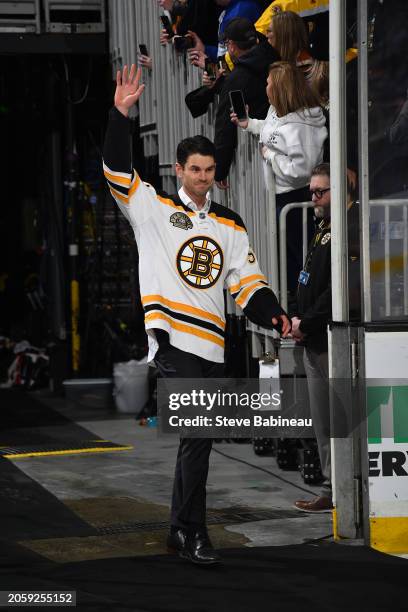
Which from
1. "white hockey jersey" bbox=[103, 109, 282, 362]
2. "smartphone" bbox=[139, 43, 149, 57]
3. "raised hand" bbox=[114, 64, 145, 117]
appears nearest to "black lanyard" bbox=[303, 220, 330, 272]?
"white hockey jersey" bbox=[103, 109, 282, 362]

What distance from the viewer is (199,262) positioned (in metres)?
6.34

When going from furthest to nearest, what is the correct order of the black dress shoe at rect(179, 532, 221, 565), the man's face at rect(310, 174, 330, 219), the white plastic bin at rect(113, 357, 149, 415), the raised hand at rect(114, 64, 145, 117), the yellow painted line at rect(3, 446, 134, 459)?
the white plastic bin at rect(113, 357, 149, 415), the yellow painted line at rect(3, 446, 134, 459), the man's face at rect(310, 174, 330, 219), the raised hand at rect(114, 64, 145, 117), the black dress shoe at rect(179, 532, 221, 565)

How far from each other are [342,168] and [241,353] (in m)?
4.34

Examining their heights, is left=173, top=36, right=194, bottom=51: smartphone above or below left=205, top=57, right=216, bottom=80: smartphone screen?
above

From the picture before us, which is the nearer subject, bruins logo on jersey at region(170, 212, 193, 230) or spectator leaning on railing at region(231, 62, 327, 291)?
bruins logo on jersey at region(170, 212, 193, 230)

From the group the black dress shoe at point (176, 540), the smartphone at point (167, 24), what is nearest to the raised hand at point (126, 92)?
the black dress shoe at point (176, 540)

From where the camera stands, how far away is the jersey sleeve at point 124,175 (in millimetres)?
6176

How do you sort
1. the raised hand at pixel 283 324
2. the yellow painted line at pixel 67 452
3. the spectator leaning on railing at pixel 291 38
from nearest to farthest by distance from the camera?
the raised hand at pixel 283 324
the spectator leaning on railing at pixel 291 38
the yellow painted line at pixel 67 452

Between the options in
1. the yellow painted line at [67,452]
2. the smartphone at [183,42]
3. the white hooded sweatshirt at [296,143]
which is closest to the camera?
the white hooded sweatshirt at [296,143]

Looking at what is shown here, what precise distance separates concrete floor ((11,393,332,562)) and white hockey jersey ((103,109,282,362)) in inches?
43.9

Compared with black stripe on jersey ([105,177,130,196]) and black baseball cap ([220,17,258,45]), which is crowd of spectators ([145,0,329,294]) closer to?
black baseball cap ([220,17,258,45])

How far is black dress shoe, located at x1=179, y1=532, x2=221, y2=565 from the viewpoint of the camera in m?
5.98

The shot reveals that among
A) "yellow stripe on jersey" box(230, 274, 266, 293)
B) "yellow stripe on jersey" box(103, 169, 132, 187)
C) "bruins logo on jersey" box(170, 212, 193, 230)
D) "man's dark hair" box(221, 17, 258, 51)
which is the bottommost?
"yellow stripe on jersey" box(230, 274, 266, 293)

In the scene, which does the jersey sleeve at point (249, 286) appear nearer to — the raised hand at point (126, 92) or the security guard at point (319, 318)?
the security guard at point (319, 318)
